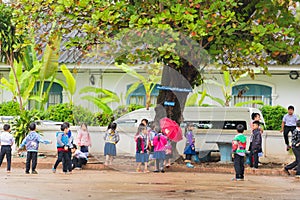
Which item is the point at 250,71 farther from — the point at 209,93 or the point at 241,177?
the point at 241,177

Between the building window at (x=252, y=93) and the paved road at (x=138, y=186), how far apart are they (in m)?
8.76

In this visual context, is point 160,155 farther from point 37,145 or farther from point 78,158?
point 37,145

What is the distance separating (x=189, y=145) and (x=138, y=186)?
4312 millimetres

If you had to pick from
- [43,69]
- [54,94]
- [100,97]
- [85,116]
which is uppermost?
[43,69]

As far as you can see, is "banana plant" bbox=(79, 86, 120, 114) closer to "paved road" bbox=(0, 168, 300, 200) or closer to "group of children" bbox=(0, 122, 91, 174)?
"group of children" bbox=(0, 122, 91, 174)

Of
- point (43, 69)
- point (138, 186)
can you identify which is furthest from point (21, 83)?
→ point (138, 186)

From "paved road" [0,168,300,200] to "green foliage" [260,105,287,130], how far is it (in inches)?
294

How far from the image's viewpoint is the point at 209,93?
772 inches

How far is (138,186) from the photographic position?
1520 centimetres

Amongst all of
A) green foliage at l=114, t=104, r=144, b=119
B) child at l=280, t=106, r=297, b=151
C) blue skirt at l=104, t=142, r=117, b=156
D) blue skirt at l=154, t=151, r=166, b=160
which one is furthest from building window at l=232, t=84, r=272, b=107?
blue skirt at l=104, t=142, r=117, b=156

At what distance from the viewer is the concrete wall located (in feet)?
61.9

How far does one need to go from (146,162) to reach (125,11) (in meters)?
3.50

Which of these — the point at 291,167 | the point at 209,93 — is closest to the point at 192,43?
the point at 209,93

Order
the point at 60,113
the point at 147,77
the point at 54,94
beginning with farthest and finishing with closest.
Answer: the point at 54,94, the point at 60,113, the point at 147,77
